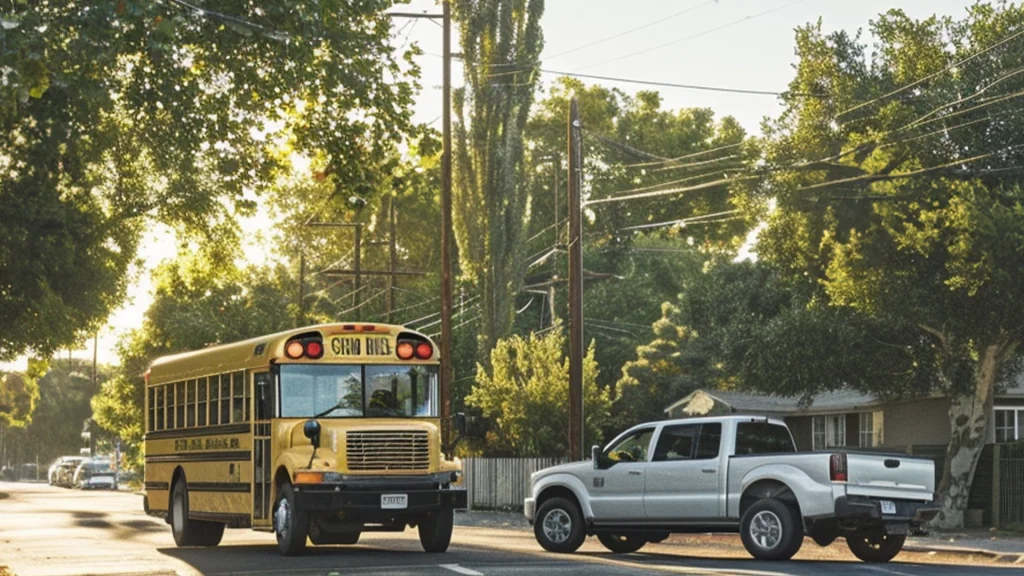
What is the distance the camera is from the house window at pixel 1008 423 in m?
38.6

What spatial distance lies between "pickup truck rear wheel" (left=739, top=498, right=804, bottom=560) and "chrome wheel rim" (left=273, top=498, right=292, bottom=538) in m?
5.73

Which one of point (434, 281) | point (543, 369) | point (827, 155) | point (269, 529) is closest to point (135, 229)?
point (543, 369)

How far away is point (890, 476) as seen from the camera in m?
20.6

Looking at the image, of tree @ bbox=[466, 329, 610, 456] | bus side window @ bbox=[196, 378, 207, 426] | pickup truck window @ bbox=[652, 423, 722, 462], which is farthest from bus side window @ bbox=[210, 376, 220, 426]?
tree @ bbox=[466, 329, 610, 456]

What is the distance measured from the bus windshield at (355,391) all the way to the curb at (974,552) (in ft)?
26.1

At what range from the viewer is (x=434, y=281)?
75.3 metres

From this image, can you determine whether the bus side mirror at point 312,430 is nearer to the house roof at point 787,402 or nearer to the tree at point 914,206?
the tree at point 914,206

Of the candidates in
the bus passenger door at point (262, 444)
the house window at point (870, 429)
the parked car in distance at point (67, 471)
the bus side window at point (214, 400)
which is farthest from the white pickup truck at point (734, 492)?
the parked car in distance at point (67, 471)

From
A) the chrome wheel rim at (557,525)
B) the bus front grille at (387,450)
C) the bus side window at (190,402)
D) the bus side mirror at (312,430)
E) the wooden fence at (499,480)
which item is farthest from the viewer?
the wooden fence at (499,480)

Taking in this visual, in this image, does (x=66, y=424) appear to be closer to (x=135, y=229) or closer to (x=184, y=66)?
(x=135, y=229)

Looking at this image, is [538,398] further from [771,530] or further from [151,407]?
[771,530]

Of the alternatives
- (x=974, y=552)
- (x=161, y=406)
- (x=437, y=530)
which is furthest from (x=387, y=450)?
(x=974, y=552)

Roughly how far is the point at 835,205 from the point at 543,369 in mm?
13731

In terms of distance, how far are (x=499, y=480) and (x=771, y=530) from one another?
24283 millimetres
